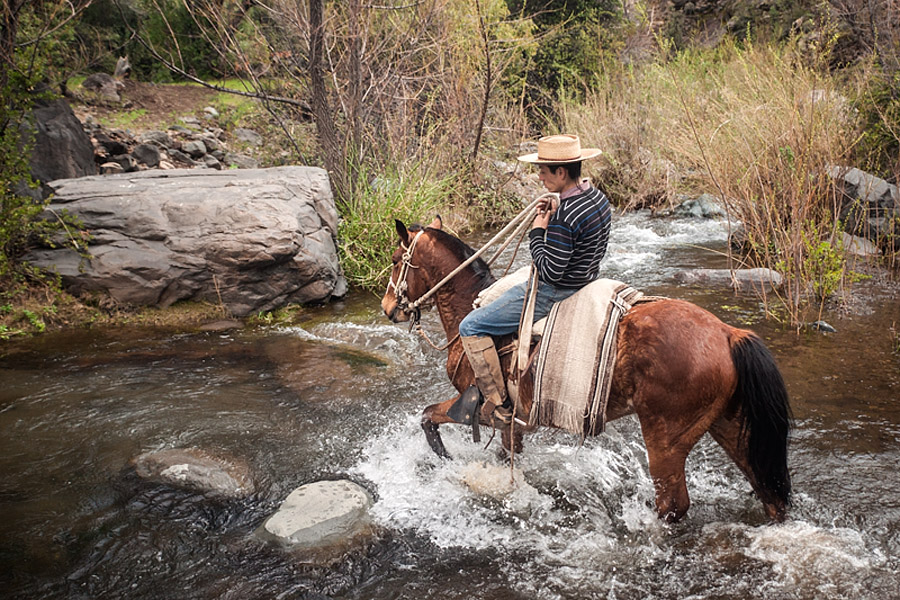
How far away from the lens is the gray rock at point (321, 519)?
3.76 meters

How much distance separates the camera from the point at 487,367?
13.1ft

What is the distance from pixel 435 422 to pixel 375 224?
4.86 meters

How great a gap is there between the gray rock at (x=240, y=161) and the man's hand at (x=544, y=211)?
1262cm

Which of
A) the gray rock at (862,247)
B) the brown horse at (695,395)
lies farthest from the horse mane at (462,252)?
the gray rock at (862,247)

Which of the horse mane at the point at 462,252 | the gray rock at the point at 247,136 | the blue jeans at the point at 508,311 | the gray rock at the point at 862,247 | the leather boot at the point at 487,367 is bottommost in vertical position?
the gray rock at the point at 862,247

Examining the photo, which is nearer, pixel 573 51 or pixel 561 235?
pixel 561 235

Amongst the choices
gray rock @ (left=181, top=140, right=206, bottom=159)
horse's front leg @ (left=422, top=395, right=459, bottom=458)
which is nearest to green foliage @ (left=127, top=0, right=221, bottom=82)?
gray rock @ (left=181, top=140, right=206, bottom=159)

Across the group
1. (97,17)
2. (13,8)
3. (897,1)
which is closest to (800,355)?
(897,1)

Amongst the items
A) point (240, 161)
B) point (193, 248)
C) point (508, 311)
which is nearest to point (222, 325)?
point (193, 248)

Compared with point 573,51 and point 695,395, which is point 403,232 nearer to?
point 695,395

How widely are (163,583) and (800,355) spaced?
232 inches

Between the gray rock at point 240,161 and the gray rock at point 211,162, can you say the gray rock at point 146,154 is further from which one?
the gray rock at point 240,161

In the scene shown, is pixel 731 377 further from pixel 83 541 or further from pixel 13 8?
pixel 13 8

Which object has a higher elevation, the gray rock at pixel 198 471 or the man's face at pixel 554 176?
the man's face at pixel 554 176
